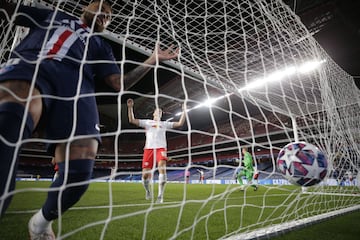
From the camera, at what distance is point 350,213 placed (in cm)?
245

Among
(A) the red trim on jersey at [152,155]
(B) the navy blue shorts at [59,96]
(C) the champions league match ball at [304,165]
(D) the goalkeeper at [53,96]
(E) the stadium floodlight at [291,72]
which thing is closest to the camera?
(D) the goalkeeper at [53,96]

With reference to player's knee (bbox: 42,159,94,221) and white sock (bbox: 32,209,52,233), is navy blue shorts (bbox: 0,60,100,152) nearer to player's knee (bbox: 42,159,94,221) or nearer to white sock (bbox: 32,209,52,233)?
player's knee (bbox: 42,159,94,221)

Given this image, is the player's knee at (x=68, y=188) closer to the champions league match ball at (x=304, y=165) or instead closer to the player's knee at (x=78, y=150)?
the player's knee at (x=78, y=150)

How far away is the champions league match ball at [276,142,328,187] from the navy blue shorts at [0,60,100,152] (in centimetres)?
176

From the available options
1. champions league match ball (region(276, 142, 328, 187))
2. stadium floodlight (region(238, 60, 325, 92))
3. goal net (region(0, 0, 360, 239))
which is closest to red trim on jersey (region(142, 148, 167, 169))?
goal net (region(0, 0, 360, 239))

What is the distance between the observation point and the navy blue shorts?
85 centimetres

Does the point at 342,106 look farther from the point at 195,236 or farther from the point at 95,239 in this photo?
the point at 95,239

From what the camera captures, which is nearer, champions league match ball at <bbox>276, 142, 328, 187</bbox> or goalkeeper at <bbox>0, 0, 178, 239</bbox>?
goalkeeper at <bbox>0, 0, 178, 239</bbox>

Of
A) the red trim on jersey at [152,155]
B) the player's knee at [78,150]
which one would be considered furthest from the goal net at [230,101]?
the red trim on jersey at [152,155]

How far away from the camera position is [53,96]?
93 centimetres

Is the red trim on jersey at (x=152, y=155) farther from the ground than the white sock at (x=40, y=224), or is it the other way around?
the red trim on jersey at (x=152, y=155)

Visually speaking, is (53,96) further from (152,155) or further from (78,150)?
(152,155)

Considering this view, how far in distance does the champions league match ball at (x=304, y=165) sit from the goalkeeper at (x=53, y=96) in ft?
5.26

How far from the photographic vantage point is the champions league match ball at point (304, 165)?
1.94 metres
